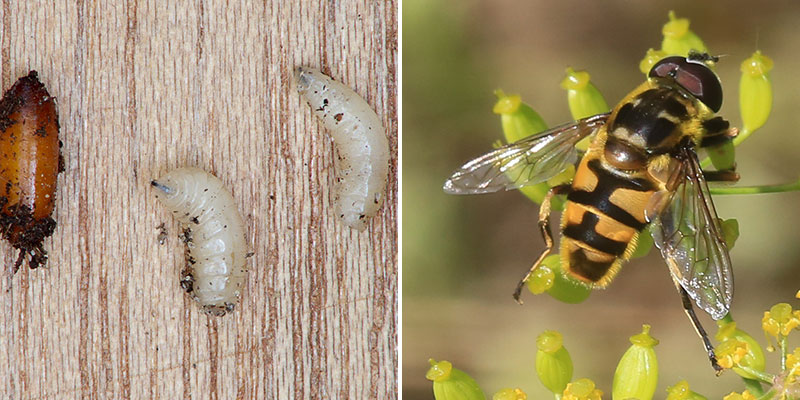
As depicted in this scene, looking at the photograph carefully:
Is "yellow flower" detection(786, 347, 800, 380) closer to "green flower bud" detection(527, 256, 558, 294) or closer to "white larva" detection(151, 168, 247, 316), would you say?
"green flower bud" detection(527, 256, 558, 294)

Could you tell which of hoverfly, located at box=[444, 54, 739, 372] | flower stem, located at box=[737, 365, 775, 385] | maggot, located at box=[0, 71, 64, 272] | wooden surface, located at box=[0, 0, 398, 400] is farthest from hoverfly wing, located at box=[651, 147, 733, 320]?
maggot, located at box=[0, 71, 64, 272]

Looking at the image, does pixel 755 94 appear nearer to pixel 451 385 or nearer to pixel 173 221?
pixel 451 385

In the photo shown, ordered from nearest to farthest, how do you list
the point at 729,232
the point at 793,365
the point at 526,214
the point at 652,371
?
the point at 793,365
the point at 652,371
the point at 729,232
the point at 526,214

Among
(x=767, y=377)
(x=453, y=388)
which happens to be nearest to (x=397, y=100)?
(x=453, y=388)

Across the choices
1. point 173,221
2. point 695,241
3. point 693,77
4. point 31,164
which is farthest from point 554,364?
point 31,164

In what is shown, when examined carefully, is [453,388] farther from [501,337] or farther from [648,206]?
[501,337]
